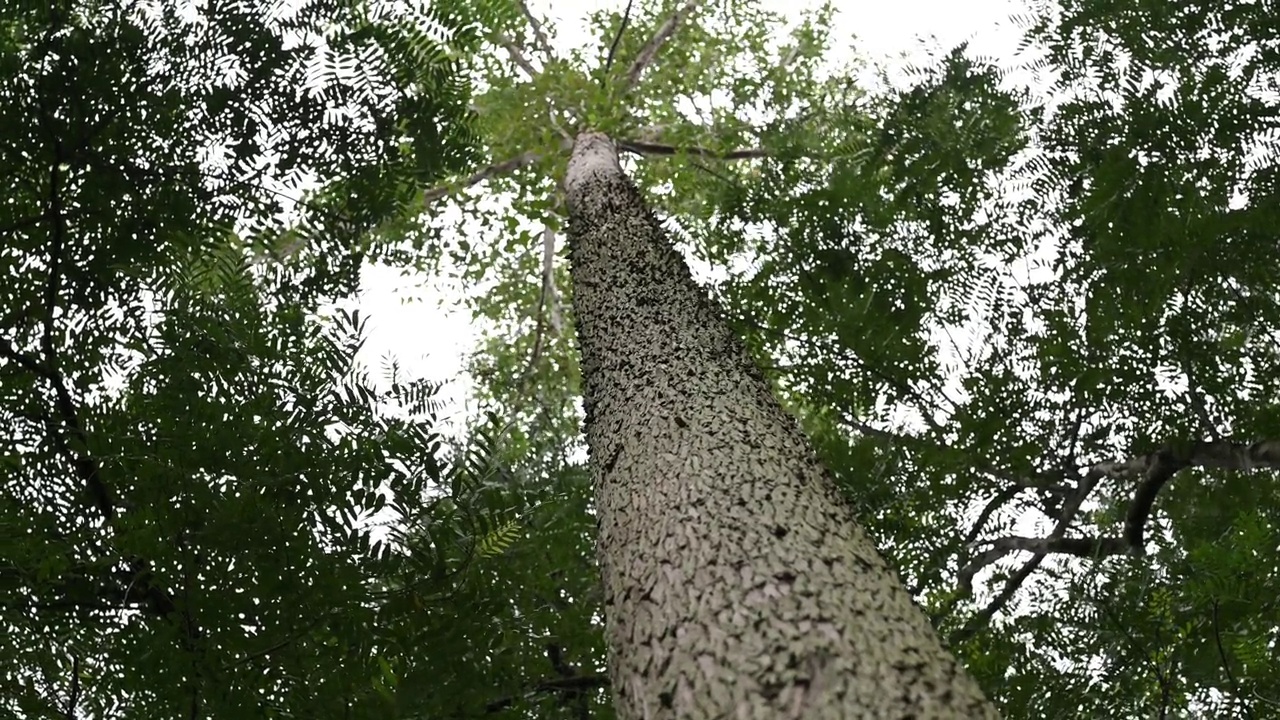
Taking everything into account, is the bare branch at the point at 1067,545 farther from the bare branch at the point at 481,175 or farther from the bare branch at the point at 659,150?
the bare branch at the point at 481,175

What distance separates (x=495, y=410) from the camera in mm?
4293

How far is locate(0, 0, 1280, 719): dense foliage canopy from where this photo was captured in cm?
245

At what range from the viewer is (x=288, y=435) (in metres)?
2.80

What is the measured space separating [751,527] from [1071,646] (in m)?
2.19

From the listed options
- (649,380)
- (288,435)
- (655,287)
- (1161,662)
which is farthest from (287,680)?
(1161,662)

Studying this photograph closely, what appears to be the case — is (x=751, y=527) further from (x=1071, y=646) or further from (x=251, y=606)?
(x=1071, y=646)

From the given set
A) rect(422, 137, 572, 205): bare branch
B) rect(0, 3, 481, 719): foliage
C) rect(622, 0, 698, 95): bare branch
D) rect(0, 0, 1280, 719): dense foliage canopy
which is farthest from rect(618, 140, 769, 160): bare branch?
rect(0, 3, 481, 719): foliage

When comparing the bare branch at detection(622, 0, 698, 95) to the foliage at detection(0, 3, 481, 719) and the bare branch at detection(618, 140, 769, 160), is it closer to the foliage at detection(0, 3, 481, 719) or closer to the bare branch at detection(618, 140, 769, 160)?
the bare branch at detection(618, 140, 769, 160)

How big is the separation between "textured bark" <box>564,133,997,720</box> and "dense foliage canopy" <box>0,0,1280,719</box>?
2.02 ft

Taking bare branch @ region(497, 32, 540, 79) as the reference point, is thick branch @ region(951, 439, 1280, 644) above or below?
below

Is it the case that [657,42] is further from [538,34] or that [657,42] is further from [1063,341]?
[1063,341]

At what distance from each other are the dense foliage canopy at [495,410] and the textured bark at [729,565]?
62cm

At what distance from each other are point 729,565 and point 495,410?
2.89 m

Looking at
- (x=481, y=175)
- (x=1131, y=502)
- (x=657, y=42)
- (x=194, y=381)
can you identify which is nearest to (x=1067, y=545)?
(x=1131, y=502)
